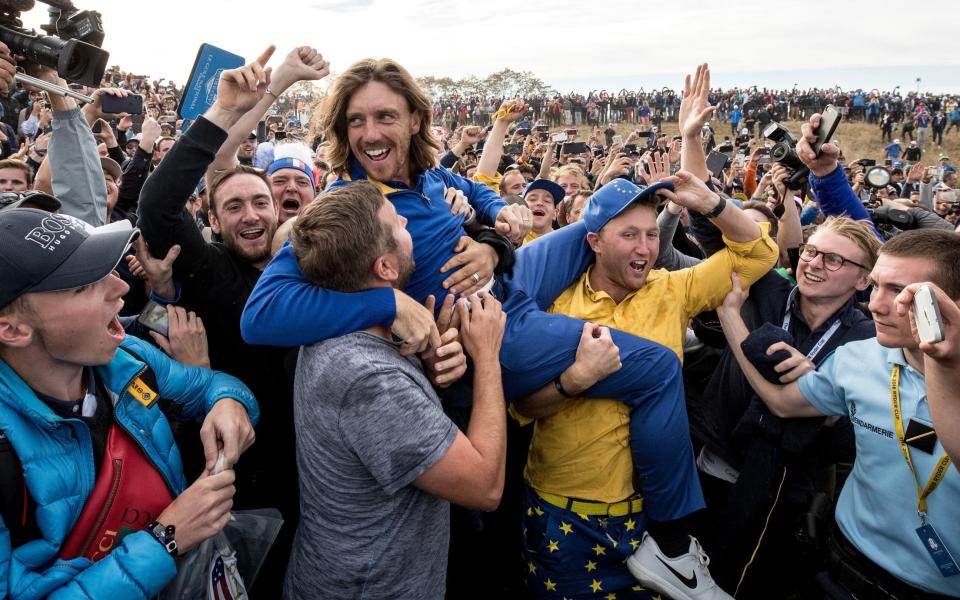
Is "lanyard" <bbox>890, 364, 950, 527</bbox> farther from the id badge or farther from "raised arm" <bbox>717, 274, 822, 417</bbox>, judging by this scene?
"raised arm" <bbox>717, 274, 822, 417</bbox>

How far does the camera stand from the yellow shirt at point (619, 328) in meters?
2.41

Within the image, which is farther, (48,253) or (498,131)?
(498,131)

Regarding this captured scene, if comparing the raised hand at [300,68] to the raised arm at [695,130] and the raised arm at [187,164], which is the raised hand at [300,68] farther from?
the raised arm at [695,130]

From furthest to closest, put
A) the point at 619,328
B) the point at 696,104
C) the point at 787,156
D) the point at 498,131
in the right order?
1. the point at 498,131
2. the point at 787,156
3. the point at 696,104
4. the point at 619,328

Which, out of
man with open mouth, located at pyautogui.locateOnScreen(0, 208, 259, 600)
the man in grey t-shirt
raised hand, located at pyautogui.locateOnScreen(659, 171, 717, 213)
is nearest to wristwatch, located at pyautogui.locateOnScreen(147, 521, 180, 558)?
man with open mouth, located at pyautogui.locateOnScreen(0, 208, 259, 600)

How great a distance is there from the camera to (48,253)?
60.8 inches

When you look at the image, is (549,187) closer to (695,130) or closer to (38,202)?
(695,130)

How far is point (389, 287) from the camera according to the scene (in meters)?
1.87

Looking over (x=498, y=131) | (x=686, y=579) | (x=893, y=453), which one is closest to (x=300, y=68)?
(x=498, y=131)

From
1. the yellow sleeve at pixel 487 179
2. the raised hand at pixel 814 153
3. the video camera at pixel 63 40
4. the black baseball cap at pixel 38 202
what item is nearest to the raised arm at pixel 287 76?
the video camera at pixel 63 40

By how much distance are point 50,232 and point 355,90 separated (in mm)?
1332

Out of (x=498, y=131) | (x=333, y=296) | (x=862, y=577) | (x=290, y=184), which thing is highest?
(x=498, y=131)

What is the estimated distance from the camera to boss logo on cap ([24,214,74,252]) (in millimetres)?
1546

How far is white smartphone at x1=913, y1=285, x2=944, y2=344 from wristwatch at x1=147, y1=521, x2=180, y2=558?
209 centimetres
